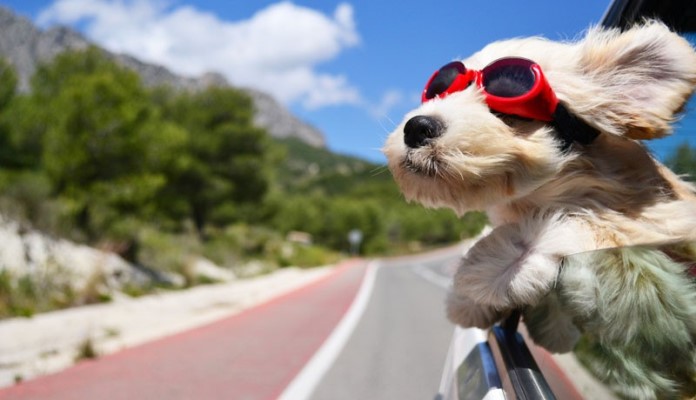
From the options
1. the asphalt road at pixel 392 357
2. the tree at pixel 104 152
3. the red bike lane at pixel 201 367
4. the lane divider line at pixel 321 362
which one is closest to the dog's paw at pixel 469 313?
the asphalt road at pixel 392 357

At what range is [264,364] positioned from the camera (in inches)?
278

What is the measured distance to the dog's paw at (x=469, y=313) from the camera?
1617mm

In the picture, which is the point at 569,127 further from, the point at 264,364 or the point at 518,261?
the point at 264,364

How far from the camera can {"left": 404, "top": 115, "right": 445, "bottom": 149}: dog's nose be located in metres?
1.41

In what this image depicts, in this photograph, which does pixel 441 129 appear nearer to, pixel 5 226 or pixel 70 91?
pixel 5 226

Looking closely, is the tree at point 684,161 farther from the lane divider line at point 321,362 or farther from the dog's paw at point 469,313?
the lane divider line at point 321,362

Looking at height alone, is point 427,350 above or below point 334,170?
below

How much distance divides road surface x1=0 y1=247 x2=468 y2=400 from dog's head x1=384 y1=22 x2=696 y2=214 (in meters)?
0.36

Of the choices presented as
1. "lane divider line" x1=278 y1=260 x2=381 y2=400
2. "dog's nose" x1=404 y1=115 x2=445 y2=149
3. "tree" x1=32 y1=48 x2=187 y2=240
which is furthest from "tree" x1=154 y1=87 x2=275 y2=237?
"dog's nose" x1=404 y1=115 x2=445 y2=149

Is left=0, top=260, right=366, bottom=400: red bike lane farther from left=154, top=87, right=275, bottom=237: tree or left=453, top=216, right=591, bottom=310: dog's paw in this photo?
left=154, top=87, right=275, bottom=237: tree

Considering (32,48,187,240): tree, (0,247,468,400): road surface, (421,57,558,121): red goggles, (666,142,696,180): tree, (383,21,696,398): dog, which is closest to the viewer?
(383,21,696,398): dog

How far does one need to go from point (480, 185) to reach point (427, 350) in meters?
7.27

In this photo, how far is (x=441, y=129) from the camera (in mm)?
1406

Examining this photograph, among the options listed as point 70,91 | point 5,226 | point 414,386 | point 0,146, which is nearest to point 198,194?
point 0,146
